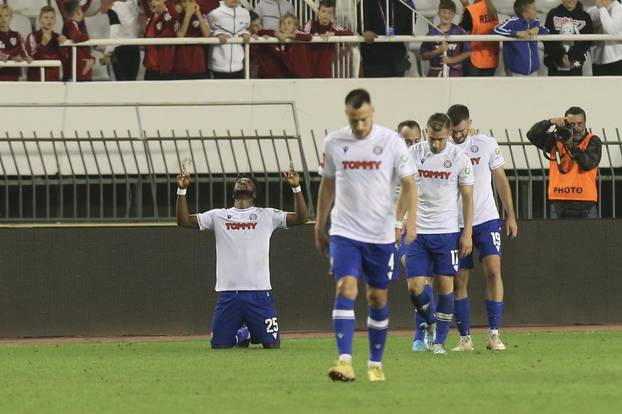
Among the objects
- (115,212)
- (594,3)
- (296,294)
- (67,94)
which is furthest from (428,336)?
(594,3)

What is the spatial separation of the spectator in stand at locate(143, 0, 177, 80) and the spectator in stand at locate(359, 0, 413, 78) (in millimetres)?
2403

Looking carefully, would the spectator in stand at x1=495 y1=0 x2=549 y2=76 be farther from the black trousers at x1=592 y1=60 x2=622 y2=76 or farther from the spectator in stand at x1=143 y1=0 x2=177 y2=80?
the spectator in stand at x1=143 y1=0 x2=177 y2=80

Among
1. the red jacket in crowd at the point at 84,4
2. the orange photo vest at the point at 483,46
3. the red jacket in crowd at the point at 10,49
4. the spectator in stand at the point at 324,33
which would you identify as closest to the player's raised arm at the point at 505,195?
the spectator in stand at the point at 324,33

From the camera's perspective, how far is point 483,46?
1992 cm

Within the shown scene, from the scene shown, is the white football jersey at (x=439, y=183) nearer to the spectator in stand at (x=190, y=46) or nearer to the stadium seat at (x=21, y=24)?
the spectator in stand at (x=190, y=46)

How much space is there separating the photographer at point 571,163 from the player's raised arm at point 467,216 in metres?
3.62

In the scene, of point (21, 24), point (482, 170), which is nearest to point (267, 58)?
point (21, 24)

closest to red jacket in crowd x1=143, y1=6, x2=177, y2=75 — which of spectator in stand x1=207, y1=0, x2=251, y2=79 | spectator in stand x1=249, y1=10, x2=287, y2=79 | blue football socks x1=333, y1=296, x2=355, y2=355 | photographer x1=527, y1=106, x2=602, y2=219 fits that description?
spectator in stand x1=207, y1=0, x2=251, y2=79

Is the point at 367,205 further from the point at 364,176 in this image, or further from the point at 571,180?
the point at 571,180

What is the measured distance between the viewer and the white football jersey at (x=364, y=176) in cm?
1034

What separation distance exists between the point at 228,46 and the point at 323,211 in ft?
31.5

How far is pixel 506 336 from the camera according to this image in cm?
1619

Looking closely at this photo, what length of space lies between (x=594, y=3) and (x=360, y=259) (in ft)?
38.8

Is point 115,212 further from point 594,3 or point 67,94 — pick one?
point 594,3
